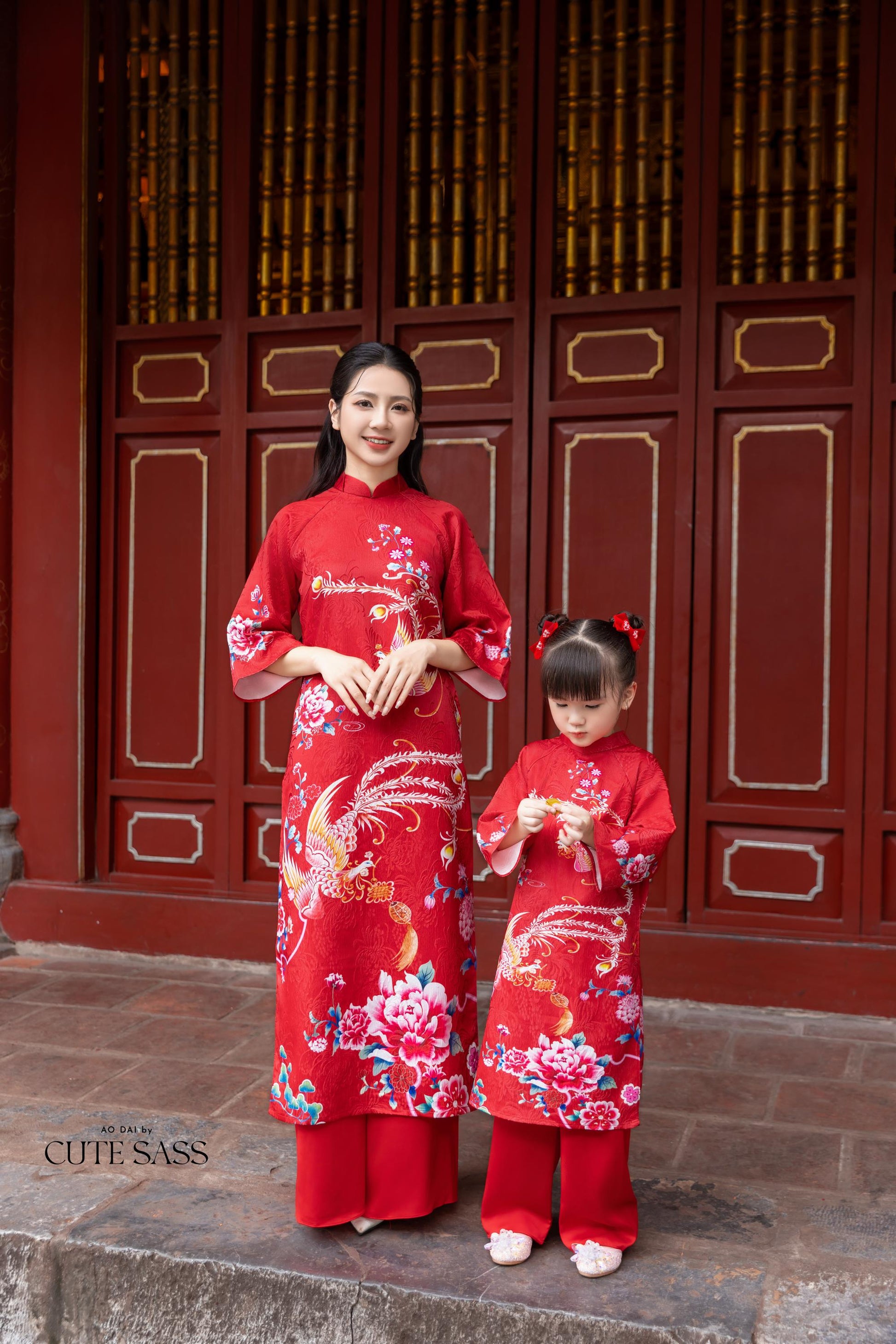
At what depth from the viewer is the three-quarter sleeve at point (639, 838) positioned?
223 centimetres

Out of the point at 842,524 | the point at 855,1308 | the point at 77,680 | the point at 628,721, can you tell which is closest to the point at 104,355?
the point at 77,680

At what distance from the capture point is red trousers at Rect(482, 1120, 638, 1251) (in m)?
2.32

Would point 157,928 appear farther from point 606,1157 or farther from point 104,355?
point 606,1157

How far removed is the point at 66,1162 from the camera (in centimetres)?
284

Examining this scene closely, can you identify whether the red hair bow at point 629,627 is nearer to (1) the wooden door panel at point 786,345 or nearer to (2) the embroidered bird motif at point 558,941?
(2) the embroidered bird motif at point 558,941

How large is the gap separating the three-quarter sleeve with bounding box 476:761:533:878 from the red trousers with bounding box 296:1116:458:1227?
602 mm

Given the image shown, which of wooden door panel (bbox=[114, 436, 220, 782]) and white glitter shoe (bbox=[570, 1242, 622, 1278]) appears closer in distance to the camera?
white glitter shoe (bbox=[570, 1242, 622, 1278])

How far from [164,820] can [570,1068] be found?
9.50 feet

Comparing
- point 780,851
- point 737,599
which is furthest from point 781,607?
point 780,851

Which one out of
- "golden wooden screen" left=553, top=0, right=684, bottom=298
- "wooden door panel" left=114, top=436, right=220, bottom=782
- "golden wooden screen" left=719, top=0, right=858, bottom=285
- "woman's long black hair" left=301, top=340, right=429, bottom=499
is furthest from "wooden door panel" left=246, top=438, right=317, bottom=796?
"woman's long black hair" left=301, top=340, right=429, bottom=499

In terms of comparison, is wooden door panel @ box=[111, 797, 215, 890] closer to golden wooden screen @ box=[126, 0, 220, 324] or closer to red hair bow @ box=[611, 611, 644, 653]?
golden wooden screen @ box=[126, 0, 220, 324]

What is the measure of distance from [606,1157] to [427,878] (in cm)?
63

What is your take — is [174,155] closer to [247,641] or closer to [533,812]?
[247,641]

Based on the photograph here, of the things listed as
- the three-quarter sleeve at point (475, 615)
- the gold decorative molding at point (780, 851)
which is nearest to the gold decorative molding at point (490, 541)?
the gold decorative molding at point (780, 851)
